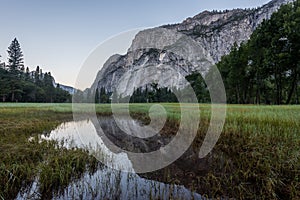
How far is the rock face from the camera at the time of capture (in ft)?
89.1

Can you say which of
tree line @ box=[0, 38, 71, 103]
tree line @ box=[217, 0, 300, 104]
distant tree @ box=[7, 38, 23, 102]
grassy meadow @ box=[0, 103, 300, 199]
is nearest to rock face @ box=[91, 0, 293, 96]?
tree line @ box=[217, 0, 300, 104]

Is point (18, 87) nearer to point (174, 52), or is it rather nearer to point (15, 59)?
point (15, 59)

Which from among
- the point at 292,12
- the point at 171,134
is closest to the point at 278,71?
the point at 292,12

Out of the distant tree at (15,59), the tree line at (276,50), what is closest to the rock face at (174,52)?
the tree line at (276,50)

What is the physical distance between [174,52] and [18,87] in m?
53.4

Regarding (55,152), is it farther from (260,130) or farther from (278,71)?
(278,71)

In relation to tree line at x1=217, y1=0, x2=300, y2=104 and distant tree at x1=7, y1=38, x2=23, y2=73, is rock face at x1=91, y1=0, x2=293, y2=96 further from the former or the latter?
distant tree at x1=7, y1=38, x2=23, y2=73

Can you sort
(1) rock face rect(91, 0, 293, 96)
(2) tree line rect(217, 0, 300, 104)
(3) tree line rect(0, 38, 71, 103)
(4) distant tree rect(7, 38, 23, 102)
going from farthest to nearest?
(4) distant tree rect(7, 38, 23, 102) < (3) tree line rect(0, 38, 71, 103) < (1) rock face rect(91, 0, 293, 96) < (2) tree line rect(217, 0, 300, 104)

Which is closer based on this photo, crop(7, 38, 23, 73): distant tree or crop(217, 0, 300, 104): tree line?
crop(217, 0, 300, 104): tree line

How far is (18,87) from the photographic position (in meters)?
58.8

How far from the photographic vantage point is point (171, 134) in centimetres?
938

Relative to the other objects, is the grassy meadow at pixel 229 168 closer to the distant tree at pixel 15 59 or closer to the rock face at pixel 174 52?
the rock face at pixel 174 52

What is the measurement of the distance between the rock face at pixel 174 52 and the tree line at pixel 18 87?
A: 3027 centimetres

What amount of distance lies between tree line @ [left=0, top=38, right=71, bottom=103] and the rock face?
99.3 feet
